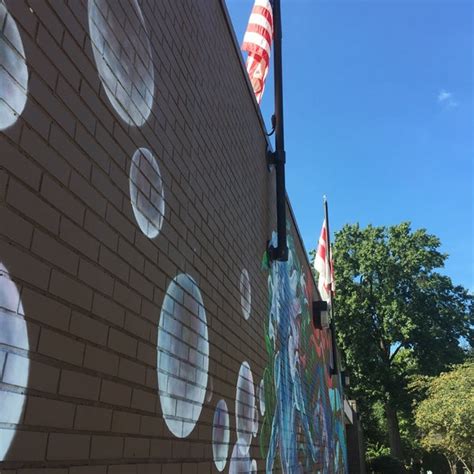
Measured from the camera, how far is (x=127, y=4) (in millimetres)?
2625

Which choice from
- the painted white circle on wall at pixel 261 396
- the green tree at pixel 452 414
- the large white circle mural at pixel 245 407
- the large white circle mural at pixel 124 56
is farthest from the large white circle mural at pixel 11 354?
the green tree at pixel 452 414

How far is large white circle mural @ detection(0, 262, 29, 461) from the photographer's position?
157 cm

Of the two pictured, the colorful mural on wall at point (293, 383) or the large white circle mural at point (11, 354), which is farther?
the colorful mural on wall at point (293, 383)

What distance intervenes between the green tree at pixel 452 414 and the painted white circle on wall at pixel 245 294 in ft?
62.4

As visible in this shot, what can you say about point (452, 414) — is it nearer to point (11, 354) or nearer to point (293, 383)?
point (293, 383)

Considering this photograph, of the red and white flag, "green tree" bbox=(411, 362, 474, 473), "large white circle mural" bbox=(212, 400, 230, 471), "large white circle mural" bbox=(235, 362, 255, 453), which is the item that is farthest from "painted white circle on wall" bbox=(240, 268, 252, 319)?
"green tree" bbox=(411, 362, 474, 473)

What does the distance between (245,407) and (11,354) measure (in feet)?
9.61

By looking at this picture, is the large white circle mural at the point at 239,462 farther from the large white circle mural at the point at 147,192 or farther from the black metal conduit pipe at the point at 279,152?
the black metal conduit pipe at the point at 279,152

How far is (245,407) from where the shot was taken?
4.27 meters

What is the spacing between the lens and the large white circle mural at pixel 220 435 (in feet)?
11.3

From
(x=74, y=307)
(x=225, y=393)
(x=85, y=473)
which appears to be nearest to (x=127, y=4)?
(x=74, y=307)

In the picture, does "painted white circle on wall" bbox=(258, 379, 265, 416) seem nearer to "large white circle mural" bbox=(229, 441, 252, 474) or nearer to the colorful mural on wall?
the colorful mural on wall

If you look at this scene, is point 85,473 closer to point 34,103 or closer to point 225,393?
point 34,103

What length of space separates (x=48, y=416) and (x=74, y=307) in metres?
0.39
